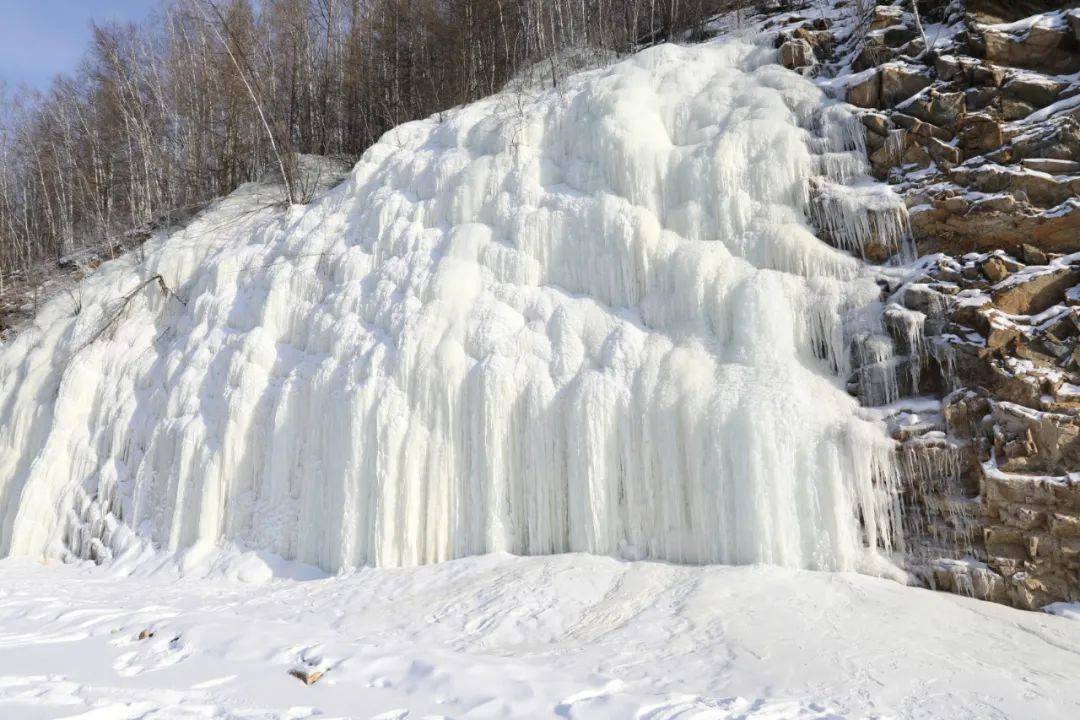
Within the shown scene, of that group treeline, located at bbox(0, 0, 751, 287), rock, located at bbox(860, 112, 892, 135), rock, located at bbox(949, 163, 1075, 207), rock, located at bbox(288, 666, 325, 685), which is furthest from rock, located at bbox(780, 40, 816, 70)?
rock, located at bbox(288, 666, 325, 685)

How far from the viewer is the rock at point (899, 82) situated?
776 cm

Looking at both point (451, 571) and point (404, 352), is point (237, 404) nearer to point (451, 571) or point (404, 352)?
point (404, 352)

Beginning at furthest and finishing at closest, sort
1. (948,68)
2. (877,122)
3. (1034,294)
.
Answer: (877,122), (948,68), (1034,294)

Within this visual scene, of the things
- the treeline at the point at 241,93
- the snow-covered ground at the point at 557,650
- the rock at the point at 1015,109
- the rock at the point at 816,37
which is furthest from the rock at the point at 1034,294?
the treeline at the point at 241,93

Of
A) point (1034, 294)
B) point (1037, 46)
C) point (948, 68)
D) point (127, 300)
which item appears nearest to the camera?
point (1034, 294)

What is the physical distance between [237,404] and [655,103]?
7843 mm

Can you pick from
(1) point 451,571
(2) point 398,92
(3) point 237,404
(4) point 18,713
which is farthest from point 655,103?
(2) point 398,92

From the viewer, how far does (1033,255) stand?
6477 mm

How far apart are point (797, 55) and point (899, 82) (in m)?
1.75

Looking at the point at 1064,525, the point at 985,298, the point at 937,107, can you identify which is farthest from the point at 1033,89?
the point at 1064,525

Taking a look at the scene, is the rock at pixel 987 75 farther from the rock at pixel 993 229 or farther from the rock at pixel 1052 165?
the rock at pixel 993 229

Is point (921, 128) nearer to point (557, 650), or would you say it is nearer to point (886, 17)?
point (886, 17)

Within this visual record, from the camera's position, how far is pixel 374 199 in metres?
10.9

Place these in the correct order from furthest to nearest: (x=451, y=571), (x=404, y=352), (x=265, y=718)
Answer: (x=404, y=352) → (x=451, y=571) → (x=265, y=718)
